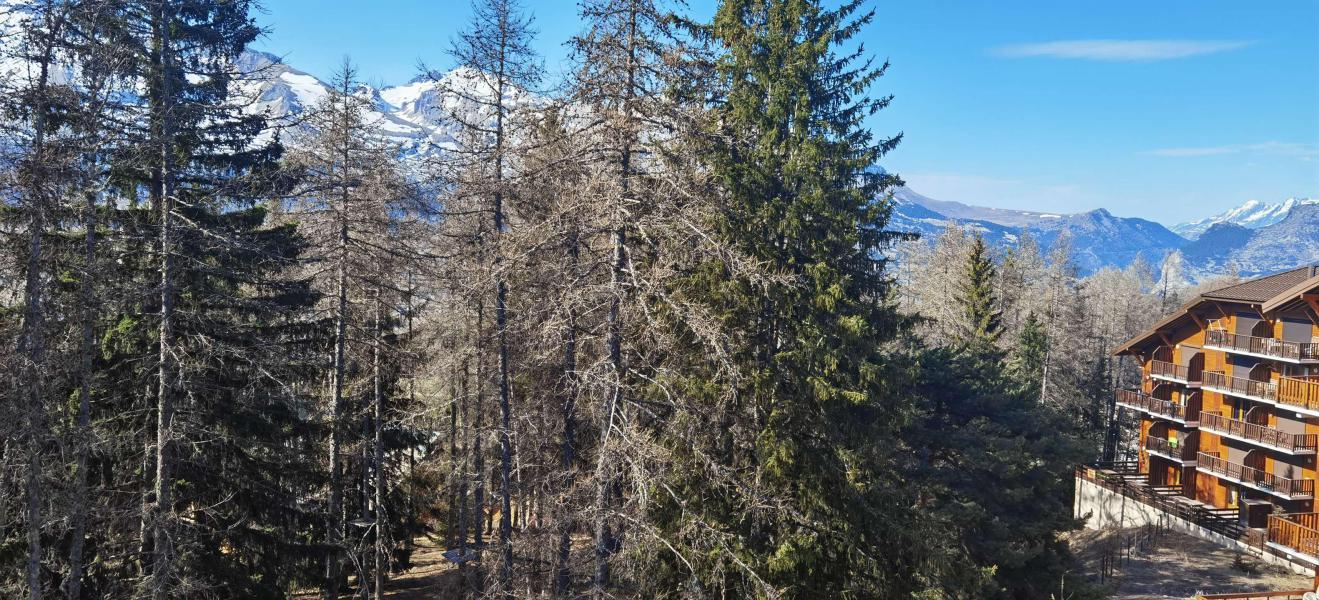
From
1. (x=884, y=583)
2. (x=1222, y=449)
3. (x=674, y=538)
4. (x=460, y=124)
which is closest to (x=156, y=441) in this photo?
(x=460, y=124)

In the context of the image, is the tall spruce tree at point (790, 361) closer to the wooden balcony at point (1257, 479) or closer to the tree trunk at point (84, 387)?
the tree trunk at point (84, 387)

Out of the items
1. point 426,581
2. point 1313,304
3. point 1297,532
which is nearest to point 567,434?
point 426,581

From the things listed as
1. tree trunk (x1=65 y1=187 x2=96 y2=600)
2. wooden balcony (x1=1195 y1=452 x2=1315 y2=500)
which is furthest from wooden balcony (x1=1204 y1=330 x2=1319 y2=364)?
tree trunk (x1=65 y1=187 x2=96 y2=600)

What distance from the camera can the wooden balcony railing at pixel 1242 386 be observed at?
27.5 metres

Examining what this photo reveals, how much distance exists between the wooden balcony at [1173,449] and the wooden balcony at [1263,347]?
15.4ft

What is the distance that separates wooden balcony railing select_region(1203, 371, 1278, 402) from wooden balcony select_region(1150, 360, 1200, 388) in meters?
1.26

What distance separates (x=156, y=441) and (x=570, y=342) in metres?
8.00

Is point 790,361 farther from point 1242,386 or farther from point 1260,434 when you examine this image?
point 1242,386

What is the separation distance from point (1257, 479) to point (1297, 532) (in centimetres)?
483

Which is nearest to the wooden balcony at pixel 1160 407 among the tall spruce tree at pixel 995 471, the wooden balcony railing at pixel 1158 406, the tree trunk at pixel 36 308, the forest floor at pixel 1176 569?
the wooden balcony railing at pixel 1158 406

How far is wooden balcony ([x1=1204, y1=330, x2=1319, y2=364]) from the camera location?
2561 centimetres

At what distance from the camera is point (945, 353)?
70.6ft

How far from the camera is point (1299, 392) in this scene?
2575 centimetres

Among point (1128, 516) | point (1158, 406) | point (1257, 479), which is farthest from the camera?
point (1158, 406)
